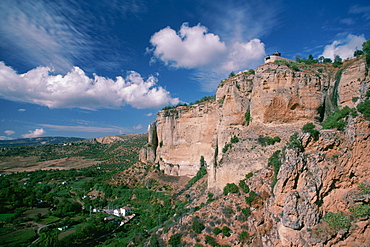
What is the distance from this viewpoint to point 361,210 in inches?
439

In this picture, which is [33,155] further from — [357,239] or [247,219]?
[357,239]

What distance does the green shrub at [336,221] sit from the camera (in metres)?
11.1

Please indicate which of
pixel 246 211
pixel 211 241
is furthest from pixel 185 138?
pixel 211 241

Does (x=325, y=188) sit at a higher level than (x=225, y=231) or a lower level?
higher

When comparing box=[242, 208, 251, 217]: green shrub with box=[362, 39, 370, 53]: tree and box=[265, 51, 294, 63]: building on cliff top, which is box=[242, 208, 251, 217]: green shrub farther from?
box=[362, 39, 370, 53]: tree

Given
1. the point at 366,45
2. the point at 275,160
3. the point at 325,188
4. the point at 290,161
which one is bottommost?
the point at 325,188

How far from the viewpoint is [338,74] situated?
59.2 feet

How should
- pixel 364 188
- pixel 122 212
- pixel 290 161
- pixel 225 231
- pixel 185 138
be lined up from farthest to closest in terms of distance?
pixel 185 138 → pixel 122 212 → pixel 225 231 → pixel 290 161 → pixel 364 188

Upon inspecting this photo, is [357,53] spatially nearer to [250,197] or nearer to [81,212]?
[250,197]

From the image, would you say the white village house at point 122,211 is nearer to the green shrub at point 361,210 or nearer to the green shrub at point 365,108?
the green shrub at point 361,210

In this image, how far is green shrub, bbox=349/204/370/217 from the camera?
11.0 metres

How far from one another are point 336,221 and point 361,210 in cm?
144

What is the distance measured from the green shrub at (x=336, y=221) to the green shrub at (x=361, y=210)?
0.65 m

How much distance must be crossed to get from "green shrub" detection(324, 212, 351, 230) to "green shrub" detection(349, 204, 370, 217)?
0.65 meters
